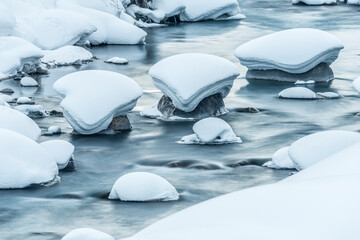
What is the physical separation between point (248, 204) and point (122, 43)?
16.5 meters

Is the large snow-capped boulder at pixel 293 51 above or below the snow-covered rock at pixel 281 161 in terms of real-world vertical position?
below

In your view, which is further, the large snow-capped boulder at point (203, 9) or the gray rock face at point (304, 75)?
the large snow-capped boulder at point (203, 9)

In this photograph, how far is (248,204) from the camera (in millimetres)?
3973

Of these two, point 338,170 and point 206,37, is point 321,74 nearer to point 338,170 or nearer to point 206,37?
point 206,37

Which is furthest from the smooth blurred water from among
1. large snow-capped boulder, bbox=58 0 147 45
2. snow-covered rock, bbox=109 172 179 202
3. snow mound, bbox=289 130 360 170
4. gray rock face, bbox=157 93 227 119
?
large snow-capped boulder, bbox=58 0 147 45

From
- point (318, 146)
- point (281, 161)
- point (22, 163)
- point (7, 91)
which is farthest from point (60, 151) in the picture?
point (7, 91)

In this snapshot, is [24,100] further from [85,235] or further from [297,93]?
[85,235]

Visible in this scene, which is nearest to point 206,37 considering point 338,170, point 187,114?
point 187,114

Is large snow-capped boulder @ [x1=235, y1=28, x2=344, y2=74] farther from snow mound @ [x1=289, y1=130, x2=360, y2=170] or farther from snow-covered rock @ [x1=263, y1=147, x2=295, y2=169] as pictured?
snow mound @ [x1=289, y1=130, x2=360, y2=170]

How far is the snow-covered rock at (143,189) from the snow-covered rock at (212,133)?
2.51 meters

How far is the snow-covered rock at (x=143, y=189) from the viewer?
7910mm

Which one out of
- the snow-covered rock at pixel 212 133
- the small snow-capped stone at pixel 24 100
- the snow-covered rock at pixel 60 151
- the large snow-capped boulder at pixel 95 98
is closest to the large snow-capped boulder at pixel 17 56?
the small snow-capped stone at pixel 24 100

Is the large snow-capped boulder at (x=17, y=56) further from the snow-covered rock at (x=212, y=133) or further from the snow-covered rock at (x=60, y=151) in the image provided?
the snow-covered rock at (x=60, y=151)

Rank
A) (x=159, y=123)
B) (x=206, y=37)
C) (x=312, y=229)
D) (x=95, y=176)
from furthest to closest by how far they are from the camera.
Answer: (x=206, y=37) → (x=159, y=123) → (x=95, y=176) → (x=312, y=229)
